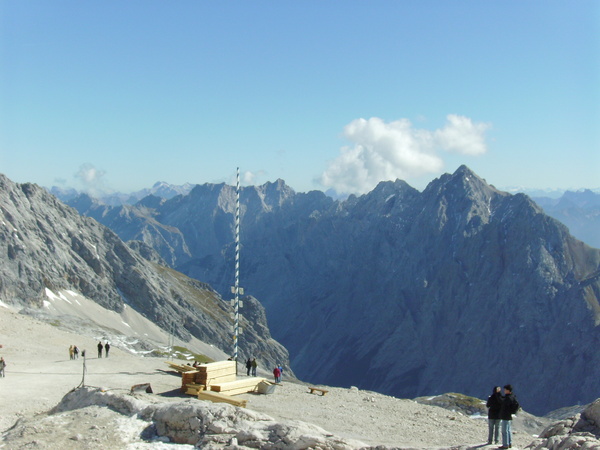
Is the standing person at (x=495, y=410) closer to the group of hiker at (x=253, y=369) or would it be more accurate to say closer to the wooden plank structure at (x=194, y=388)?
the wooden plank structure at (x=194, y=388)

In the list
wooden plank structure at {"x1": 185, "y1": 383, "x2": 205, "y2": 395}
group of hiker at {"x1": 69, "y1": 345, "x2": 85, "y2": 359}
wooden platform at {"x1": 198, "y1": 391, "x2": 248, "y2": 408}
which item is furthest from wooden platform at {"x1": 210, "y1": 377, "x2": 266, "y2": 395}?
group of hiker at {"x1": 69, "y1": 345, "x2": 85, "y2": 359}

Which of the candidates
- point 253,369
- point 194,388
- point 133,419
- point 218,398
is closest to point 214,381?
point 194,388

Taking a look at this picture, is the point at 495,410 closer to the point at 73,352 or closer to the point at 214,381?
the point at 214,381

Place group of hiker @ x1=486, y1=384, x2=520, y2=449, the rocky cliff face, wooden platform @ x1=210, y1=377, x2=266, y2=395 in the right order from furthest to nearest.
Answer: the rocky cliff face < wooden platform @ x1=210, y1=377, x2=266, y2=395 < group of hiker @ x1=486, y1=384, x2=520, y2=449

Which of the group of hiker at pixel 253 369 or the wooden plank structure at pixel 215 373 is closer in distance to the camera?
the wooden plank structure at pixel 215 373

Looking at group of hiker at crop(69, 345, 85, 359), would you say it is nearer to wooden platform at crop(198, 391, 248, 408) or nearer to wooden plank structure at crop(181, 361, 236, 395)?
wooden plank structure at crop(181, 361, 236, 395)

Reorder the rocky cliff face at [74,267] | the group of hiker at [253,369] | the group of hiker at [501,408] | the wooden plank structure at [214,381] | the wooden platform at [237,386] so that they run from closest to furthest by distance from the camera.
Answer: the group of hiker at [501,408] < the wooden platform at [237,386] < the wooden plank structure at [214,381] < the group of hiker at [253,369] < the rocky cliff face at [74,267]

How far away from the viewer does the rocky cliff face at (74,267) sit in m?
116

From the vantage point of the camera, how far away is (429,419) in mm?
33781

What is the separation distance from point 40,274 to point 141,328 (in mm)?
29273

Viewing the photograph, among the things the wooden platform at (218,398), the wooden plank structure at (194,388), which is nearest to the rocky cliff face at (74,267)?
the wooden plank structure at (194,388)

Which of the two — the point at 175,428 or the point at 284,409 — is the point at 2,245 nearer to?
the point at 284,409

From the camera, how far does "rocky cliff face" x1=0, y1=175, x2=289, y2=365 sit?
116 metres

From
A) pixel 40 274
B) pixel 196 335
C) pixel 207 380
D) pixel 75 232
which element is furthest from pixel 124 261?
pixel 207 380
